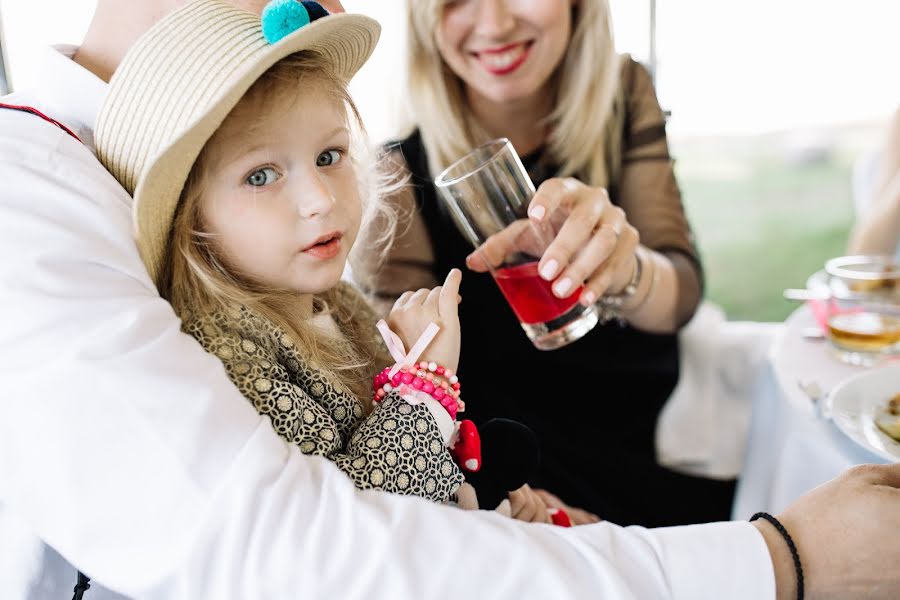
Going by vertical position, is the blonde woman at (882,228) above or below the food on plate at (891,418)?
below

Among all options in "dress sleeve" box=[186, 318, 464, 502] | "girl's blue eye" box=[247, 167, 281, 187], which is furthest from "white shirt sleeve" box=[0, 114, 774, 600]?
"girl's blue eye" box=[247, 167, 281, 187]

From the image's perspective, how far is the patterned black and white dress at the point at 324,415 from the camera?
2.57 ft

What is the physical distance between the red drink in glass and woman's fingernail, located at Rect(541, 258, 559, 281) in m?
0.02

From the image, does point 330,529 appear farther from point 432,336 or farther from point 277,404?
point 432,336

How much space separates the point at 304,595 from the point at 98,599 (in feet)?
0.88

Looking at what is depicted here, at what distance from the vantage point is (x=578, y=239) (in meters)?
1.11

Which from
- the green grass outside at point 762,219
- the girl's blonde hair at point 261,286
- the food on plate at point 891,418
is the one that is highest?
the girl's blonde hair at point 261,286

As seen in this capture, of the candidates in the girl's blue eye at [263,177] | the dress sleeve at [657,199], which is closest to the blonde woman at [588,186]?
the dress sleeve at [657,199]

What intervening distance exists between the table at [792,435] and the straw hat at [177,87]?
0.75 metres

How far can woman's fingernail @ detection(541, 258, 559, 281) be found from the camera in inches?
42.1

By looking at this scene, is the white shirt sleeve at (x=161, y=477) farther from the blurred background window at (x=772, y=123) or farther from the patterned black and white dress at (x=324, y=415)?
the blurred background window at (x=772, y=123)

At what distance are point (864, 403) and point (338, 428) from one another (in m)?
0.65

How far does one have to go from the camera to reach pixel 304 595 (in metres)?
0.65

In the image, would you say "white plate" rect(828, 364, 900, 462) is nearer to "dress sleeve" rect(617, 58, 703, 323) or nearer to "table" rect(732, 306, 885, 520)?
"table" rect(732, 306, 885, 520)
